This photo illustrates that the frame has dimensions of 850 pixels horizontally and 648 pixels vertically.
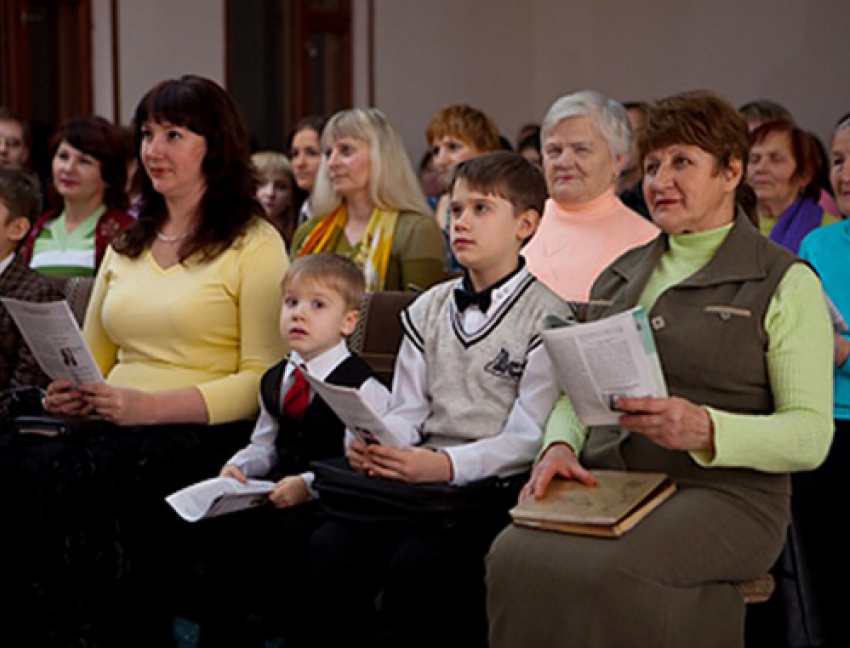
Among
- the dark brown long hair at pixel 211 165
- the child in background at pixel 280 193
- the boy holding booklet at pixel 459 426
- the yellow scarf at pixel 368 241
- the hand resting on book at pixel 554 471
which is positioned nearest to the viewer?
the hand resting on book at pixel 554 471

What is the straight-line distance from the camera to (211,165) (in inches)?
134

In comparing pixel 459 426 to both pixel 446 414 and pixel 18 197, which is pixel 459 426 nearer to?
pixel 446 414

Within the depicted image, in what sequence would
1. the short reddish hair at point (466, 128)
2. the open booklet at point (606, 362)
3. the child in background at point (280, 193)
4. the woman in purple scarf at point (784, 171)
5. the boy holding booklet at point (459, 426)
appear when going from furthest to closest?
the child in background at point (280, 193)
the short reddish hair at point (466, 128)
the woman in purple scarf at point (784, 171)
the boy holding booklet at point (459, 426)
the open booklet at point (606, 362)

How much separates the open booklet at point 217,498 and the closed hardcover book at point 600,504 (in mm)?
751

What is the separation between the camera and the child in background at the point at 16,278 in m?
3.58

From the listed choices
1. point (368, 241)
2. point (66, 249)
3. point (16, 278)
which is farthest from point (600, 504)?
point (66, 249)

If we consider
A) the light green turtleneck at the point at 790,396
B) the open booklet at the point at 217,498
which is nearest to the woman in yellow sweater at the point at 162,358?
the open booklet at the point at 217,498

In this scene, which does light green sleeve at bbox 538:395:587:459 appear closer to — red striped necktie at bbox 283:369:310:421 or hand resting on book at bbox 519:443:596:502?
hand resting on book at bbox 519:443:596:502

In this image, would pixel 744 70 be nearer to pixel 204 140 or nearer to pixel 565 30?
pixel 565 30

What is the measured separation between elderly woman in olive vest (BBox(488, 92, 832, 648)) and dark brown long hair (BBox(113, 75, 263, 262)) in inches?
46.2

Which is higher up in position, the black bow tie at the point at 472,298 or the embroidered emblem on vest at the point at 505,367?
the black bow tie at the point at 472,298

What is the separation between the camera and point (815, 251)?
132 inches

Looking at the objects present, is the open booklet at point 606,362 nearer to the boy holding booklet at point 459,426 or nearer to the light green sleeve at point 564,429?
the light green sleeve at point 564,429

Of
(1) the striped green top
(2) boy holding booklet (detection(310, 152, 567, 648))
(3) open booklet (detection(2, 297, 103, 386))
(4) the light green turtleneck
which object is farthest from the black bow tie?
(1) the striped green top
